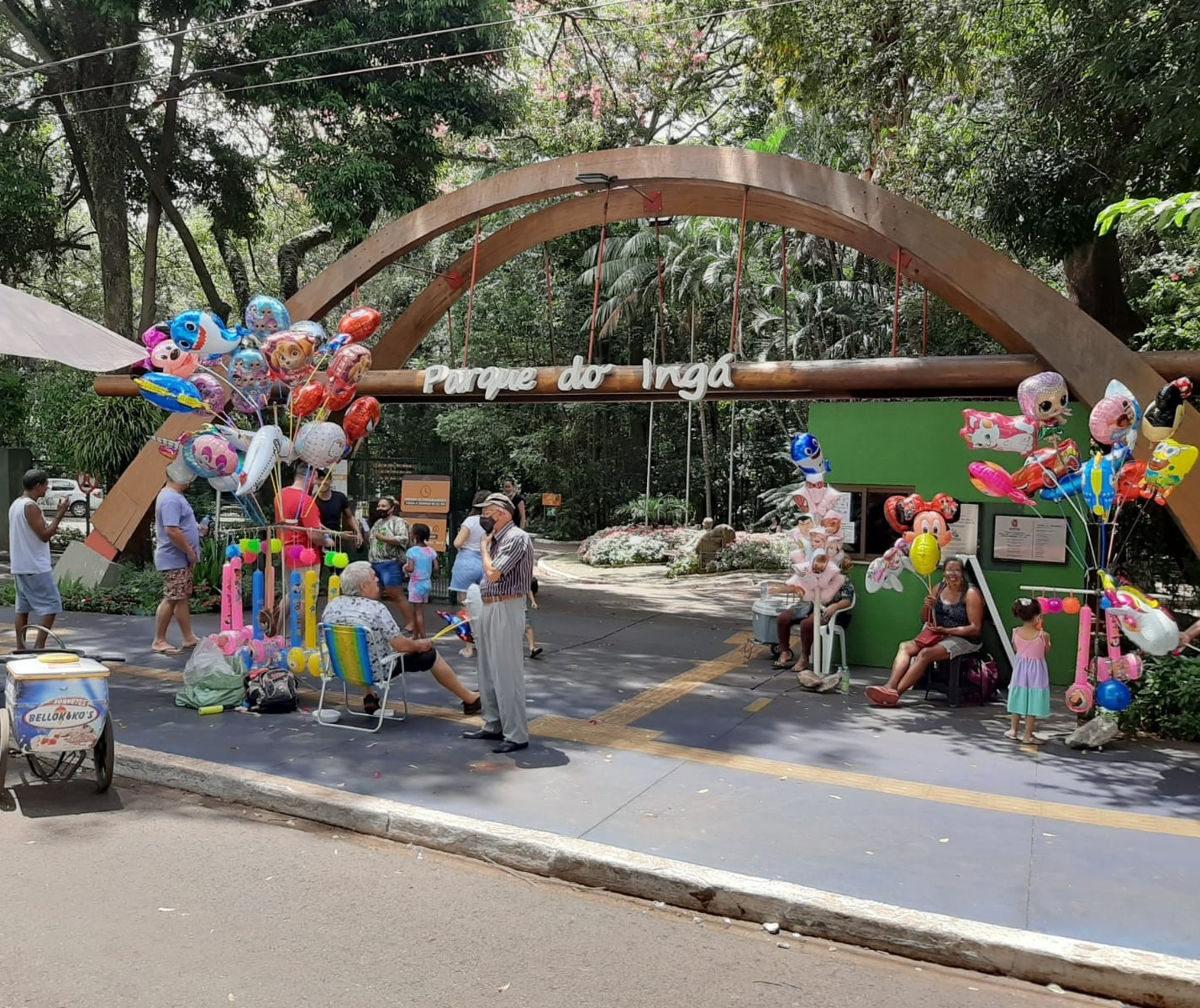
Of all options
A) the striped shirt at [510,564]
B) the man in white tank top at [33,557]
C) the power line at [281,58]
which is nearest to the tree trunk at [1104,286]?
the power line at [281,58]

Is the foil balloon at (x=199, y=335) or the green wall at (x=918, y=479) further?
the green wall at (x=918, y=479)

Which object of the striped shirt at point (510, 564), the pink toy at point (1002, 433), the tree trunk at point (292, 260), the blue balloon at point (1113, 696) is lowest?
the blue balloon at point (1113, 696)

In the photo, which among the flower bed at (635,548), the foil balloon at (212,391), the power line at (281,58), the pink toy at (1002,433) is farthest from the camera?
the flower bed at (635,548)

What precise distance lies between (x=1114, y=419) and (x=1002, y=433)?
2.71 feet

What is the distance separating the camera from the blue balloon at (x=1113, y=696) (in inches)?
285

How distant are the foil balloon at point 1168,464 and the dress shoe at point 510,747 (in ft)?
16.1

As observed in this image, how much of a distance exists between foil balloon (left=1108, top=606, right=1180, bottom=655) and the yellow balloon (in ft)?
5.35

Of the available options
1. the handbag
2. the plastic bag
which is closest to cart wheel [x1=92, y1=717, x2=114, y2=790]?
the plastic bag

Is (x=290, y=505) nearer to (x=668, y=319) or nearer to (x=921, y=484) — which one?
(x=921, y=484)

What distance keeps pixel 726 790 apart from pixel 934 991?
227 cm

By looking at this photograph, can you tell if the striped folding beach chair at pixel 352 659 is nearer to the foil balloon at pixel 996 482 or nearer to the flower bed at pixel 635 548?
the foil balloon at pixel 996 482

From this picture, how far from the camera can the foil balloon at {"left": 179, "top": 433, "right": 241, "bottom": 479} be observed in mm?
7914

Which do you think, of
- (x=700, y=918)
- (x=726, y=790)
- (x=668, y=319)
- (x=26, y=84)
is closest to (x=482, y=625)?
(x=726, y=790)

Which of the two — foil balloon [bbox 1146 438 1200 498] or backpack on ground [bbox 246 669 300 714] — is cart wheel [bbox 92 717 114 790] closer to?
backpack on ground [bbox 246 669 300 714]
